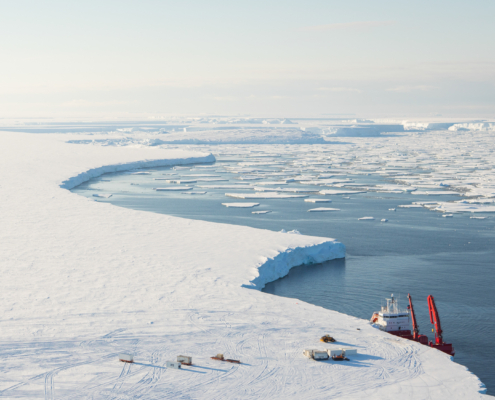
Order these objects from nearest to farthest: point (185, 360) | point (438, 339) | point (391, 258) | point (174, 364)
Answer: point (174, 364)
point (185, 360)
point (438, 339)
point (391, 258)

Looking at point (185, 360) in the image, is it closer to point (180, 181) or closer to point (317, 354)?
point (317, 354)

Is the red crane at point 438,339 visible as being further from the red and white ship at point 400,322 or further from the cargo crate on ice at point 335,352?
the cargo crate on ice at point 335,352

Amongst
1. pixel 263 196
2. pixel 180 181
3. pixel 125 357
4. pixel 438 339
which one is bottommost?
pixel 438 339

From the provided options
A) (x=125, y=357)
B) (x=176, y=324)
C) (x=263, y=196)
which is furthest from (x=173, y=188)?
(x=125, y=357)

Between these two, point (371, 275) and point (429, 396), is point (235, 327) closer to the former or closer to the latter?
point (429, 396)

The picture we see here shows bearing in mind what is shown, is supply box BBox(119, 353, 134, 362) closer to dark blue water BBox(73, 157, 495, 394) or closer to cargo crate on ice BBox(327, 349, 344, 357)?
cargo crate on ice BBox(327, 349, 344, 357)

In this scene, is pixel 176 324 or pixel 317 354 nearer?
pixel 317 354

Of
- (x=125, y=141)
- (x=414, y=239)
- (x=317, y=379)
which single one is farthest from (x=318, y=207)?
(x=125, y=141)
